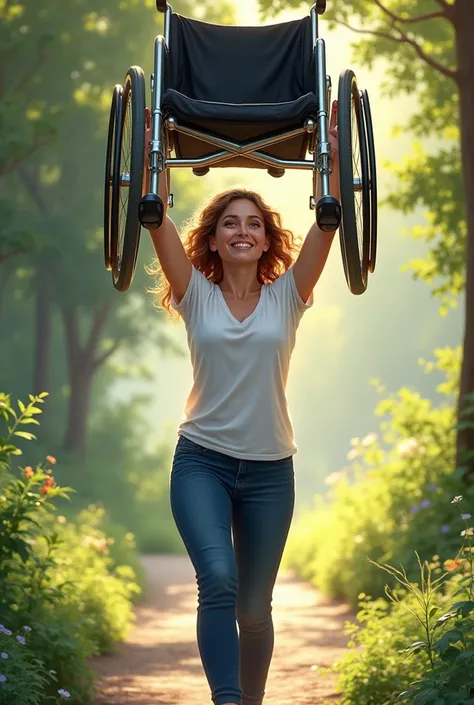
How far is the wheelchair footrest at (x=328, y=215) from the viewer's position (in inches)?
161

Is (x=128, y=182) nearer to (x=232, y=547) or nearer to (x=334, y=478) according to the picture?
(x=232, y=547)

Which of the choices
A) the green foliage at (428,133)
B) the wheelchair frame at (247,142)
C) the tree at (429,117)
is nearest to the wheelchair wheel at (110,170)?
the wheelchair frame at (247,142)

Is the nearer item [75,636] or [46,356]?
[75,636]

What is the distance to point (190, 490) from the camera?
12.6ft

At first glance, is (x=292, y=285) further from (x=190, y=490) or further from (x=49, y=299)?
(x=49, y=299)

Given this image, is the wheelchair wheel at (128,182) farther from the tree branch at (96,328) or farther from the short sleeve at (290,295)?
the tree branch at (96,328)

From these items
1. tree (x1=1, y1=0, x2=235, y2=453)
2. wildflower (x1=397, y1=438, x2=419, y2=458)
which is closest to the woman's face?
wildflower (x1=397, y1=438, x2=419, y2=458)

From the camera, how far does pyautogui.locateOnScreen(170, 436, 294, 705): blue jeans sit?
12.0 ft

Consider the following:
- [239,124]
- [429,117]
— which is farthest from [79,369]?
[239,124]

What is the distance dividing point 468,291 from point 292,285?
5.07m

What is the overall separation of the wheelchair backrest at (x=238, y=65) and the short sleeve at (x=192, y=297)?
1012 mm

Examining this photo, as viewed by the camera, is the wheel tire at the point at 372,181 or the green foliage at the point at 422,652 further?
the wheel tire at the point at 372,181

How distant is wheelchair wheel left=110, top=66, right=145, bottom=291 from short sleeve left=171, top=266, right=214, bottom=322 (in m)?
0.24

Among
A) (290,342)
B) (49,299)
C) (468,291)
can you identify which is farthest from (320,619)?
(49,299)
